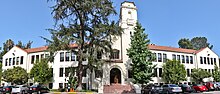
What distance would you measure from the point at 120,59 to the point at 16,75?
18448 mm

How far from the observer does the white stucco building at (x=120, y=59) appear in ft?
137

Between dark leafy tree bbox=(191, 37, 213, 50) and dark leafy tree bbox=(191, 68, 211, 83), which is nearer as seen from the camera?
dark leafy tree bbox=(191, 68, 211, 83)

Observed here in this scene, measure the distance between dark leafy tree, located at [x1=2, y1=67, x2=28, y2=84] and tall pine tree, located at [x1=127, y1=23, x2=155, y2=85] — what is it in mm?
19038

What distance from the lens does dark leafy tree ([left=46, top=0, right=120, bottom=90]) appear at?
32.5m

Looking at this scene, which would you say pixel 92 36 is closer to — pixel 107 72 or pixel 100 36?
pixel 100 36

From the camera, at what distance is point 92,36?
33438 millimetres

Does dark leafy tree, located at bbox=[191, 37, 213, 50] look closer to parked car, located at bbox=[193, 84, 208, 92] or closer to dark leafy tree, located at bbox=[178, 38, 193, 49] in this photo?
dark leafy tree, located at bbox=[178, 38, 193, 49]

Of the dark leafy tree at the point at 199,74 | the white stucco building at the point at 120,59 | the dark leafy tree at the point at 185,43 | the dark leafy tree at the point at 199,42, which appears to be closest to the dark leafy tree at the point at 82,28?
the white stucco building at the point at 120,59

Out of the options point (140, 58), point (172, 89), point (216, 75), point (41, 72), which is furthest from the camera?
point (216, 75)

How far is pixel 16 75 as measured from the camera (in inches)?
1663

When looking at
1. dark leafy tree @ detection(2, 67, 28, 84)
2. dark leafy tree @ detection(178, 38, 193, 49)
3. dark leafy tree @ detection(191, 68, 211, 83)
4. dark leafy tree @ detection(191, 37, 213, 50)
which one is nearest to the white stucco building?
dark leafy tree @ detection(191, 68, 211, 83)

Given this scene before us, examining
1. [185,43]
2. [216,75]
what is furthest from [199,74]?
[185,43]

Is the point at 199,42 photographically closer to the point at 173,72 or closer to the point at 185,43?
the point at 185,43

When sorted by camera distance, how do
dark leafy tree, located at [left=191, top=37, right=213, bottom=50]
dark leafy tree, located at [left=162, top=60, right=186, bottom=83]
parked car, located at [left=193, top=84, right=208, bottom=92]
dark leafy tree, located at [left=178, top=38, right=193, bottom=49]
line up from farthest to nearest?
dark leafy tree, located at [left=191, top=37, right=213, bottom=50]
dark leafy tree, located at [left=178, top=38, right=193, bottom=49]
dark leafy tree, located at [left=162, top=60, right=186, bottom=83]
parked car, located at [left=193, top=84, right=208, bottom=92]
